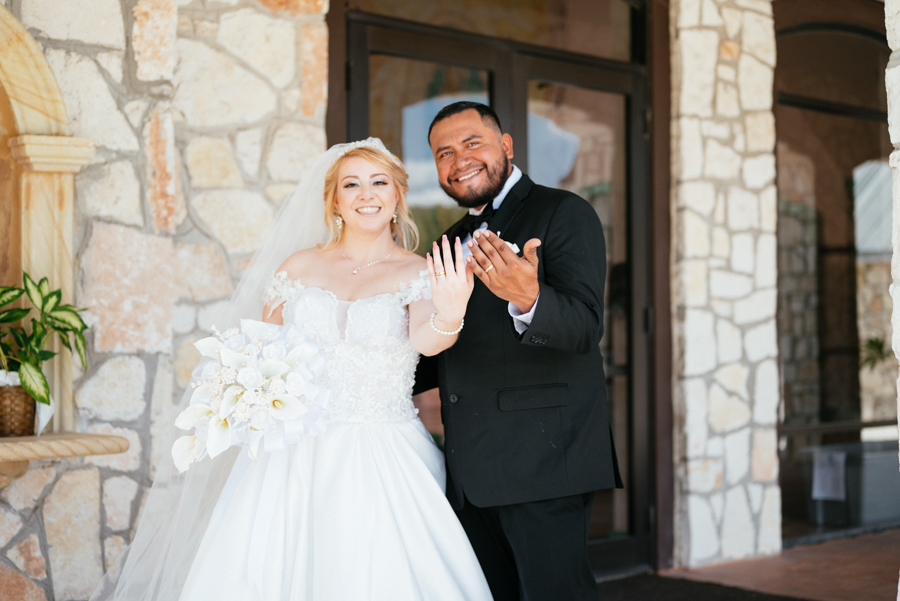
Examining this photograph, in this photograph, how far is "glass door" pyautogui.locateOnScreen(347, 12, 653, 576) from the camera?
13.1 feet

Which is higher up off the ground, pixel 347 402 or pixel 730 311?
pixel 730 311

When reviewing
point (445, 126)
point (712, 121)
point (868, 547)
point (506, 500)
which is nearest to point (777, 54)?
point (712, 121)

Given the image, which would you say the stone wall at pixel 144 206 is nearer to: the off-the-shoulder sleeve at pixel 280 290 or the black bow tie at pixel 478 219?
the off-the-shoulder sleeve at pixel 280 290

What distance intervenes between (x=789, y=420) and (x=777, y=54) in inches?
93.5

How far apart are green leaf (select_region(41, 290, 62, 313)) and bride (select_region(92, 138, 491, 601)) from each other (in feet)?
2.06

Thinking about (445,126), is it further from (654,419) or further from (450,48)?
(654,419)

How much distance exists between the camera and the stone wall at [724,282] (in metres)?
4.50

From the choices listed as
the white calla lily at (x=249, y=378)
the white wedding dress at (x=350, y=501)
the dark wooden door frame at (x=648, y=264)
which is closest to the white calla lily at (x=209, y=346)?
the white calla lily at (x=249, y=378)

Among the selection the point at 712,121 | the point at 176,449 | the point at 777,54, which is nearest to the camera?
the point at 176,449

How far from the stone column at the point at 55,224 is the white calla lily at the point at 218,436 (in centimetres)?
117

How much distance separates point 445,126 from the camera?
2588mm

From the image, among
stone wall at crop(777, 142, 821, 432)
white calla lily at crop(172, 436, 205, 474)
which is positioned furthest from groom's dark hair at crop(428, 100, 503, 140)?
stone wall at crop(777, 142, 821, 432)

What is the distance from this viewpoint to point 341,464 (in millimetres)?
2184

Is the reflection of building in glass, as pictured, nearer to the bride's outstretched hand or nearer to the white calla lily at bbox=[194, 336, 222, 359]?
the bride's outstretched hand
